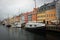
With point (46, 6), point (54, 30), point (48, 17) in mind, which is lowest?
point (54, 30)

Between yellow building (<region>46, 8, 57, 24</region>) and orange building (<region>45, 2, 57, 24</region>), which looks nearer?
yellow building (<region>46, 8, 57, 24</region>)

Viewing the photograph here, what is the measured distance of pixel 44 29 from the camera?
17.8m

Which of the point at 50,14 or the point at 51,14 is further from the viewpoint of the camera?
the point at 50,14

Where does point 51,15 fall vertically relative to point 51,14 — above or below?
below

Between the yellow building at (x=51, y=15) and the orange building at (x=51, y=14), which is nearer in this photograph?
the yellow building at (x=51, y=15)

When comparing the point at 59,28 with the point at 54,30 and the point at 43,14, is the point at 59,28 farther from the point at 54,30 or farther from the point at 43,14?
the point at 43,14

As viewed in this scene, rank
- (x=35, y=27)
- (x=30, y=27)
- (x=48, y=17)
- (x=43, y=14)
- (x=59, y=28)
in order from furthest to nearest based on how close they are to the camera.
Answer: (x=43, y=14) → (x=48, y=17) → (x=30, y=27) → (x=35, y=27) → (x=59, y=28)

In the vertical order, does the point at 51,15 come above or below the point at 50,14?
below

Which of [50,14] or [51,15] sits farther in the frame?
[50,14]

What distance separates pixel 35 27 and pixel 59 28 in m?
2.62

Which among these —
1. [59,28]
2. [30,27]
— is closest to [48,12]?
[30,27]

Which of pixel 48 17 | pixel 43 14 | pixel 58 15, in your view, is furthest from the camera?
pixel 43 14

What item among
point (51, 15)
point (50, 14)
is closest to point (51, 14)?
point (51, 15)

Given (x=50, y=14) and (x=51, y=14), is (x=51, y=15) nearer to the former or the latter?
(x=51, y=14)
